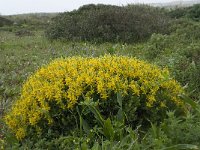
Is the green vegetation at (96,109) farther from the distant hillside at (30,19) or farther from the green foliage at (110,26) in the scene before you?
the distant hillside at (30,19)

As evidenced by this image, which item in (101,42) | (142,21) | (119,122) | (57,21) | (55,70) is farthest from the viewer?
(57,21)

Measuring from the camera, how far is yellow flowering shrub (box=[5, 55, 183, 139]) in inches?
180

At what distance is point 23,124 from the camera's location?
467cm

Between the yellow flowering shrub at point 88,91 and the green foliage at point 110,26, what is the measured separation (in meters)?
9.20

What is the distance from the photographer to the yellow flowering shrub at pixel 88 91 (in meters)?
4.57

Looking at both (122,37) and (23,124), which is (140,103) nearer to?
(23,124)

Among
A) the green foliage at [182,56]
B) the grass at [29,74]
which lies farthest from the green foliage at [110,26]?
the green foliage at [182,56]

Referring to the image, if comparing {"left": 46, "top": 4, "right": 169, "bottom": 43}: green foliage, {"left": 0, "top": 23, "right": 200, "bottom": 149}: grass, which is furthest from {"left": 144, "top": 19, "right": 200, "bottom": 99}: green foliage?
{"left": 46, "top": 4, "right": 169, "bottom": 43}: green foliage

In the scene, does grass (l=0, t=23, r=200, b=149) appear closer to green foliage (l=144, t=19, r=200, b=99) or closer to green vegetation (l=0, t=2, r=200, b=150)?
green vegetation (l=0, t=2, r=200, b=150)

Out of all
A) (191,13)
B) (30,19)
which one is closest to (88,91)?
(191,13)

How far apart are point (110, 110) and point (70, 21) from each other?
11551 mm

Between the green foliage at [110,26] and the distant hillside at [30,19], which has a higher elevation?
the green foliage at [110,26]

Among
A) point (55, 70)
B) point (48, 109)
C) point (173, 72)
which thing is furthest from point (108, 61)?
point (173, 72)

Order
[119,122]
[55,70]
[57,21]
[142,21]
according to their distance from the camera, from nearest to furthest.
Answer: [119,122]
[55,70]
[142,21]
[57,21]
